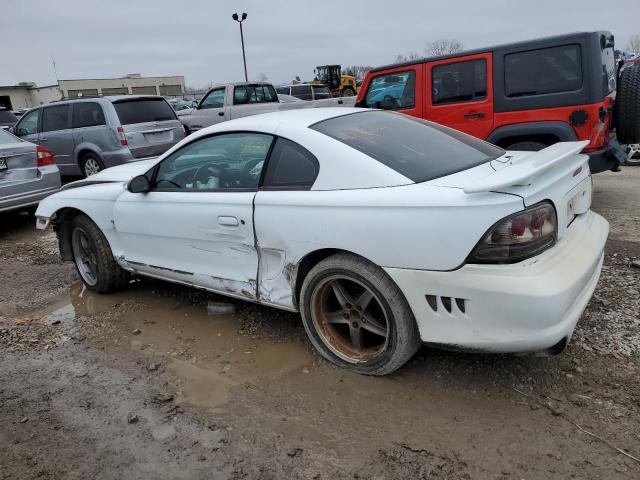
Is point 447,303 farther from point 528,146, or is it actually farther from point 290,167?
point 528,146

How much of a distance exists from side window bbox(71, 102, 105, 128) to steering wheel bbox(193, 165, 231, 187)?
6.11 meters

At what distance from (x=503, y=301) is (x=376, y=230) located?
689 mm

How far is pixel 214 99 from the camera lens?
1406 centimetres

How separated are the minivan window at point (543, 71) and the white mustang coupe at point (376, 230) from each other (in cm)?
283

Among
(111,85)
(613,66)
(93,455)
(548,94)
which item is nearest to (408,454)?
(93,455)

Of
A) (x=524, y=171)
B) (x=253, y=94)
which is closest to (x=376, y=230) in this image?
(x=524, y=171)

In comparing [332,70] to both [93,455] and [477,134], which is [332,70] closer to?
[477,134]

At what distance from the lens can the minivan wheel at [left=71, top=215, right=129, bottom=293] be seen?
14.3 feet

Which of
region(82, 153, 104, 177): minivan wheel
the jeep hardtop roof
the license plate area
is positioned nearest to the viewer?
the license plate area

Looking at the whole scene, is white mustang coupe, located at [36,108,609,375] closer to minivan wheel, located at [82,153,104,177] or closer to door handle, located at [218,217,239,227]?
door handle, located at [218,217,239,227]

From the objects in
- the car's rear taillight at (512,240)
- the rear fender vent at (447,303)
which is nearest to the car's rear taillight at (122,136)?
the rear fender vent at (447,303)

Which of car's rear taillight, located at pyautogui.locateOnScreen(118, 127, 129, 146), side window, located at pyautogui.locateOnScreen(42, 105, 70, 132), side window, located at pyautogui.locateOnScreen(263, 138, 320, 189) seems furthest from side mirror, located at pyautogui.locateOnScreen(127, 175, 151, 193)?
side window, located at pyautogui.locateOnScreen(42, 105, 70, 132)

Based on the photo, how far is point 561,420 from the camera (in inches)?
97.1

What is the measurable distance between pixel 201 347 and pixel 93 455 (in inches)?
43.2
